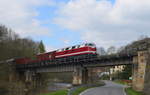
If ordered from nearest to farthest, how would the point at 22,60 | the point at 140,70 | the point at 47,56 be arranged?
the point at 140,70
the point at 47,56
the point at 22,60

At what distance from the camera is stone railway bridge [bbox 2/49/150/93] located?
133 ft

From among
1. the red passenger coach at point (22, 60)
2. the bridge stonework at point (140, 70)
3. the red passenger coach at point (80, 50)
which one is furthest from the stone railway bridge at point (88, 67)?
the red passenger coach at point (80, 50)

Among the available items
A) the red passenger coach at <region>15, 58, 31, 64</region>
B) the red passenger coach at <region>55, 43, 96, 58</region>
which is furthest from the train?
the red passenger coach at <region>15, 58, 31, 64</region>

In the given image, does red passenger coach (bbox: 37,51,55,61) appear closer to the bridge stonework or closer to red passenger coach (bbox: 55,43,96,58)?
red passenger coach (bbox: 55,43,96,58)

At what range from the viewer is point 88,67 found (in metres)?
57.9

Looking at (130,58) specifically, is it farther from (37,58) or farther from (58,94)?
(37,58)

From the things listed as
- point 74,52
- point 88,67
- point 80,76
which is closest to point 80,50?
point 74,52

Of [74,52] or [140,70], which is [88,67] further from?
[140,70]

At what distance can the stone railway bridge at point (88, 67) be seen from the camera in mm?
40562

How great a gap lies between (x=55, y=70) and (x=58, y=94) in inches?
1619

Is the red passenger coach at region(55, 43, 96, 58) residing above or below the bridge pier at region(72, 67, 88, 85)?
above

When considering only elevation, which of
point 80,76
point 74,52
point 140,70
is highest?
point 74,52

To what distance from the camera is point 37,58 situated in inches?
3098

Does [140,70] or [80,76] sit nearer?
[140,70]
